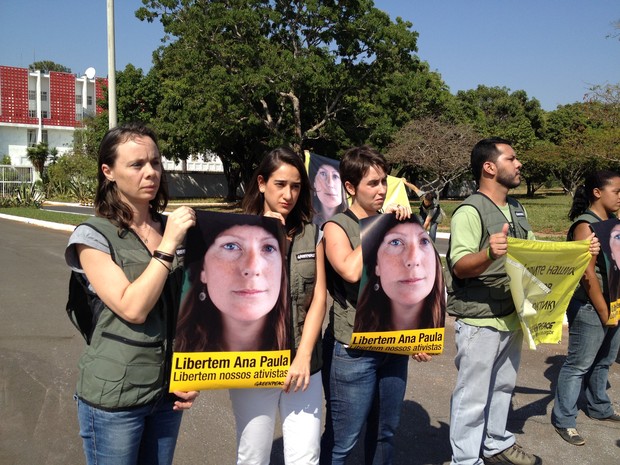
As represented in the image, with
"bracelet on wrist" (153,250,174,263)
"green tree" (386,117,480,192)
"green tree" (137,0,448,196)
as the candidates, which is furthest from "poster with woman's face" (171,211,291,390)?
"green tree" (386,117,480,192)

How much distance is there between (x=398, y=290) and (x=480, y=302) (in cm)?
73

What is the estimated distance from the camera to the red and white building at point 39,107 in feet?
229

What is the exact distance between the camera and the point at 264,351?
8.91 ft

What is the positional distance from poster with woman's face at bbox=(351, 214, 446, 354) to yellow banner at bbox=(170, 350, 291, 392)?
1.55 ft

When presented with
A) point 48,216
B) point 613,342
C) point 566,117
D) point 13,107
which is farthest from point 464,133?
point 13,107

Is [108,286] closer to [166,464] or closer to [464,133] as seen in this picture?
[166,464]

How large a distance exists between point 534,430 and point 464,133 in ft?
92.0

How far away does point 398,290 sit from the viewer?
3.10 meters

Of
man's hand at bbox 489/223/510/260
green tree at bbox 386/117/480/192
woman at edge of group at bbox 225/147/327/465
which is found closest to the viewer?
woman at edge of group at bbox 225/147/327/465

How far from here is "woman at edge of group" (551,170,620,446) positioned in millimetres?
4395

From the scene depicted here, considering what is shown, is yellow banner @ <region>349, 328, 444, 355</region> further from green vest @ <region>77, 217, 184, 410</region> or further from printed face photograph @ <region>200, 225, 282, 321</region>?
green vest @ <region>77, 217, 184, 410</region>

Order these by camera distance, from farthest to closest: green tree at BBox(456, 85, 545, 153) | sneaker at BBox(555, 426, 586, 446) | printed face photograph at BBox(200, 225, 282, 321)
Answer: green tree at BBox(456, 85, 545, 153) < sneaker at BBox(555, 426, 586, 446) < printed face photograph at BBox(200, 225, 282, 321)

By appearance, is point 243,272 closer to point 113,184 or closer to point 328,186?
point 113,184

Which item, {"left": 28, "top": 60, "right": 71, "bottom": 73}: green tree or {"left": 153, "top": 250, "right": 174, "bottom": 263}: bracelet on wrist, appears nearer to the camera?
{"left": 153, "top": 250, "right": 174, "bottom": 263}: bracelet on wrist
